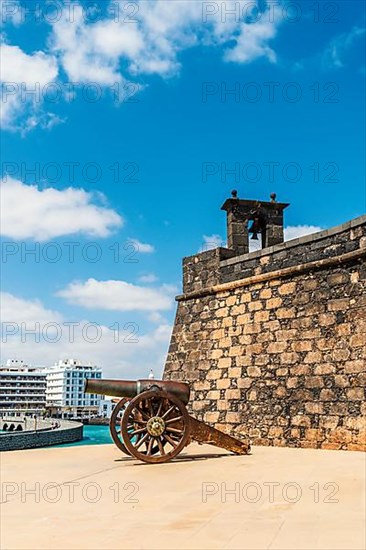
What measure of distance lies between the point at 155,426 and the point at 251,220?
5.60m

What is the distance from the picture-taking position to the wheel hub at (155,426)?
7.35 metres

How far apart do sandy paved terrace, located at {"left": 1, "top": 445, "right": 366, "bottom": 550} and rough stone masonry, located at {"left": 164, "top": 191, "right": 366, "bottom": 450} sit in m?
1.28

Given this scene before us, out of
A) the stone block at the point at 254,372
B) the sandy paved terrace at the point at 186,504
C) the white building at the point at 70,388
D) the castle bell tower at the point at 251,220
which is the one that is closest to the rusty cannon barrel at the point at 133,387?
the sandy paved terrace at the point at 186,504

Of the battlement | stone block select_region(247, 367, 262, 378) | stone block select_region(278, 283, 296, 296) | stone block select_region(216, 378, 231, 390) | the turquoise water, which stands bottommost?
the turquoise water

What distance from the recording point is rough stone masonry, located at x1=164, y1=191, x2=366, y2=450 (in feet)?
28.2

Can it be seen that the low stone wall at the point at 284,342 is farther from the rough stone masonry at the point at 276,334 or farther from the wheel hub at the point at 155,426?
the wheel hub at the point at 155,426

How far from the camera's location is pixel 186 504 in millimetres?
4766

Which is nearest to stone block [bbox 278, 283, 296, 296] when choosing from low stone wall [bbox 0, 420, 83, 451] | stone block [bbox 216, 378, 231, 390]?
stone block [bbox 216, 378, 231, 390]

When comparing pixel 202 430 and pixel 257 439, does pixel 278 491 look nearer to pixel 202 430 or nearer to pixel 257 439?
pixel 202 430

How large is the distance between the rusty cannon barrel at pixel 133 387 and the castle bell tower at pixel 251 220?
4.44 meters

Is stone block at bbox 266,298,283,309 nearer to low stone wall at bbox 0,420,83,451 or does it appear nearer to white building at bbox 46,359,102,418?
low stone wall at bbox 0,420,83,451

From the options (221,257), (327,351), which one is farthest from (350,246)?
(221,257)

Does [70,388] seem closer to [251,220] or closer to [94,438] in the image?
[94,438]

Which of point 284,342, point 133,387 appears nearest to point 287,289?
point 284,342
